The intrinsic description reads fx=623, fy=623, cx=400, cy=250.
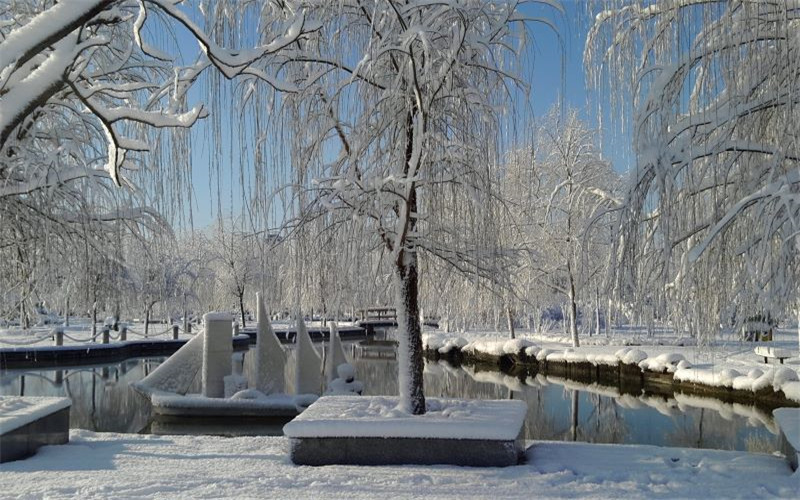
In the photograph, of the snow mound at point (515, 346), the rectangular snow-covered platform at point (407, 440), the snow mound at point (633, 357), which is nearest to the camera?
the rectangular snow-covered platform at point (407, 440)

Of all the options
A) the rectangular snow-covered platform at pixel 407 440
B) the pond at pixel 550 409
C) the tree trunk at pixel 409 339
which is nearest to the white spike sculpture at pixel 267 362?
the pond at pixel 550 409

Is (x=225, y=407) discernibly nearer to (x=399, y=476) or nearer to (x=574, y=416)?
(x=574, y=416)

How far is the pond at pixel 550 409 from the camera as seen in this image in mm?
11867

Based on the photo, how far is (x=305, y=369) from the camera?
14508mm

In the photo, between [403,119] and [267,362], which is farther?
[267,362]

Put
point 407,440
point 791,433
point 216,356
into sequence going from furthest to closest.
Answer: point 216,356
point 407,440
point 791,433

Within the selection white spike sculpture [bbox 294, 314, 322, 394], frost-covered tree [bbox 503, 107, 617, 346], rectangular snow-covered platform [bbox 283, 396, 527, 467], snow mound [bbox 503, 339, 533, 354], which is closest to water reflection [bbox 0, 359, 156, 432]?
white spike sculpture [bbox 294, 314, 322, 394]

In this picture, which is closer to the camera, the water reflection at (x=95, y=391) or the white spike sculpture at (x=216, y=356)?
the water reflection at (x=95, y=391)

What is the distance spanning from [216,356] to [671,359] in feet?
40.0

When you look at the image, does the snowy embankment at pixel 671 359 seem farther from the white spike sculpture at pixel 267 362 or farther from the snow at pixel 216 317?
the snow at pixel 216 317

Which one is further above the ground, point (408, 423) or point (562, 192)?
point (562, 192)

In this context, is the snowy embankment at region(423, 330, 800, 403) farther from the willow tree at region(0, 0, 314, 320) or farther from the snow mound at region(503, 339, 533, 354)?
the willow tree at region(0, 0, 314, 320)

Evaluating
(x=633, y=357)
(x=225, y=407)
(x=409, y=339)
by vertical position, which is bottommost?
(x=225, y=407)

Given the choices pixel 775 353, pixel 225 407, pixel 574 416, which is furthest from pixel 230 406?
pixel 775 353
